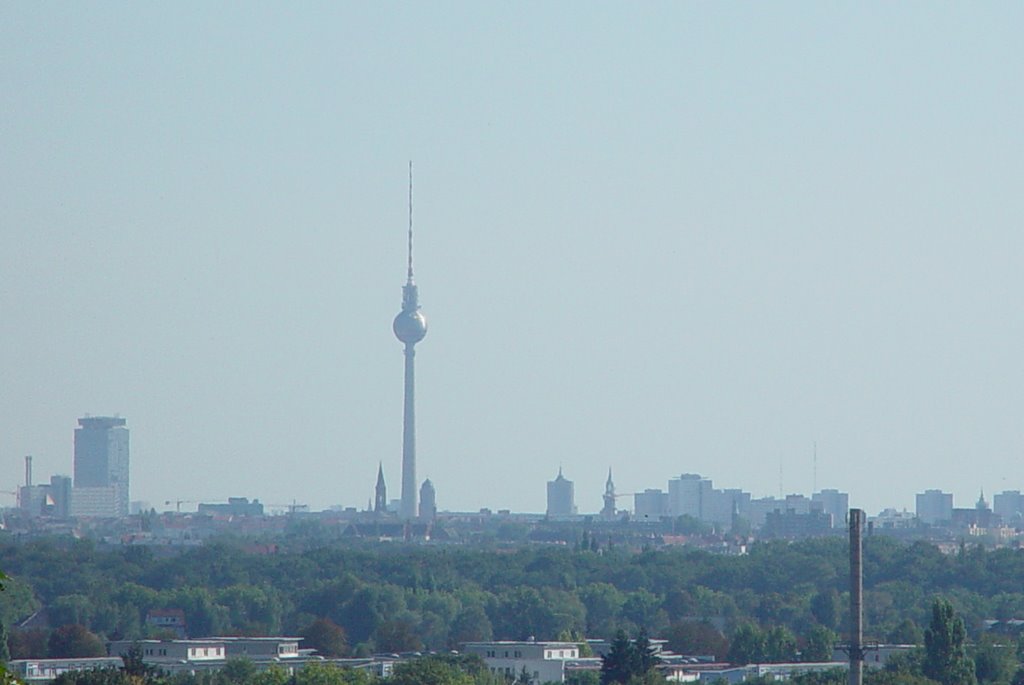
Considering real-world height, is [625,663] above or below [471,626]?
above

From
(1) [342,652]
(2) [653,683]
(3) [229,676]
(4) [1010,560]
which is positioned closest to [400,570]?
(4) [1010,560]

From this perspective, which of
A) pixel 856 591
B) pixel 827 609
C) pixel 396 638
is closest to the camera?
pixel 856 591

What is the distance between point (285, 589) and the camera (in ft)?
600

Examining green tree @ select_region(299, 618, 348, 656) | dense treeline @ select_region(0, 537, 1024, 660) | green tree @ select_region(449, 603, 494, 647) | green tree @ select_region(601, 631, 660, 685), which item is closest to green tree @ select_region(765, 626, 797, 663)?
dense treeline @ select_region(0, 537, 1024, 660)

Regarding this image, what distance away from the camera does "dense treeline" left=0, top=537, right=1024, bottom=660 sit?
136 metres

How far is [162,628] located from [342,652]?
2335 centimetres

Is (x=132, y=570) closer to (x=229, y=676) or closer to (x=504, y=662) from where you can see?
(x=504, y=662)

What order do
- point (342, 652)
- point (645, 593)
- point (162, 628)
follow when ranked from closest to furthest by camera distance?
point (342, 652)
point (162, 628)
point (645, 593)

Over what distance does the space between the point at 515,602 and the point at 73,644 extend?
136 ft

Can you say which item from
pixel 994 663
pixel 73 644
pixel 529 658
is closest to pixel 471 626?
pixel 73 644

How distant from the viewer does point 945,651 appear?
91.1 metres

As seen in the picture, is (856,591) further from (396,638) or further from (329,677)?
(396,638)

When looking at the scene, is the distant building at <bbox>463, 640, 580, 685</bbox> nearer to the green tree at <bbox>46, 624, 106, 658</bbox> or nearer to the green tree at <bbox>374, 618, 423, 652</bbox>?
the green tree at <bbox>374, 618, 423, 652</bbox>

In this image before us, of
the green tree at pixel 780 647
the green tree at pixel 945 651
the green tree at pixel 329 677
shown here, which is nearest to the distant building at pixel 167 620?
the green tree at pixel 780 647
